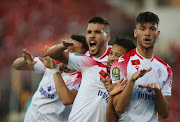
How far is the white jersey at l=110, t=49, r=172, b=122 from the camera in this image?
15.4ft

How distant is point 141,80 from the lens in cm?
471

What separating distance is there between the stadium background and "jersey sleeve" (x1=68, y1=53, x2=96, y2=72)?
20.2 feet

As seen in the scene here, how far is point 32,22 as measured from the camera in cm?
1276

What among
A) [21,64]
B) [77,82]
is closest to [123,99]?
[77,82]

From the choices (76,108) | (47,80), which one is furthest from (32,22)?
(76,108)

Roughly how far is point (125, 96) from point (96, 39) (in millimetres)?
1309

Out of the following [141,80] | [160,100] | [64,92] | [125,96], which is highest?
[141,80]

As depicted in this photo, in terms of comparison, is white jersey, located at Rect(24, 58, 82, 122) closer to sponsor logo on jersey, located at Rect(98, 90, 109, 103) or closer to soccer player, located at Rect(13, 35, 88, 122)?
soccer player, located at Rect(13, 35, 88, 122)

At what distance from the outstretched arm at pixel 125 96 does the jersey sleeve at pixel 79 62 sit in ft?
3.09

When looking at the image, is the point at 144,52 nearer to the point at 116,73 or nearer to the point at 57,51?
the point at 116,73

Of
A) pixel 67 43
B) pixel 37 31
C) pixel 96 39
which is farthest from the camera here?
pixel 37 31

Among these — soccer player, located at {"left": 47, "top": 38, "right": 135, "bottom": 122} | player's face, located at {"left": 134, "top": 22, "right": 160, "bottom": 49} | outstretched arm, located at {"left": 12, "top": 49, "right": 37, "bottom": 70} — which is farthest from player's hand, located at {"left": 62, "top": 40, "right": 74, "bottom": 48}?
outstretched arm, located at {"left": 12, "top": 49, "right": 37, "bottom": 70}

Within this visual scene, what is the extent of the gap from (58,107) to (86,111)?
1086 mm

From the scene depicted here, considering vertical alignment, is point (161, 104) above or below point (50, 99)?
above
